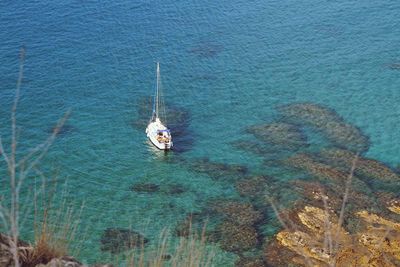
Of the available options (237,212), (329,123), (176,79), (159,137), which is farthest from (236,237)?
(176,79)

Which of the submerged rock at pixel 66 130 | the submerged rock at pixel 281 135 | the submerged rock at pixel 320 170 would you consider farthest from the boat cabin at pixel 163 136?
the submerged rock at pixel 320 170

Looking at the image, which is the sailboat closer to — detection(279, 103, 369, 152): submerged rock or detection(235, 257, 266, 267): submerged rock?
detection(279, 103, 369, 152): submerged rock

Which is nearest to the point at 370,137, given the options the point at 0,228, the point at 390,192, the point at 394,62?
the point at 390,192

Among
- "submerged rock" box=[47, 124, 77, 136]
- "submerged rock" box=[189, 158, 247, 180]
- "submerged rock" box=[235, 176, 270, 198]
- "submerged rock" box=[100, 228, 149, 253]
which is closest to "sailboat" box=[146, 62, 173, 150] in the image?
"submerged rock" box=[189, 158, 247, 180]

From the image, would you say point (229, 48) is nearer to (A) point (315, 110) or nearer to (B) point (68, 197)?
(A) point (315, 110)

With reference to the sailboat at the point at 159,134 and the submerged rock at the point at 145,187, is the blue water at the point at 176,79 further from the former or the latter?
the sailboat at the point at 159,134
